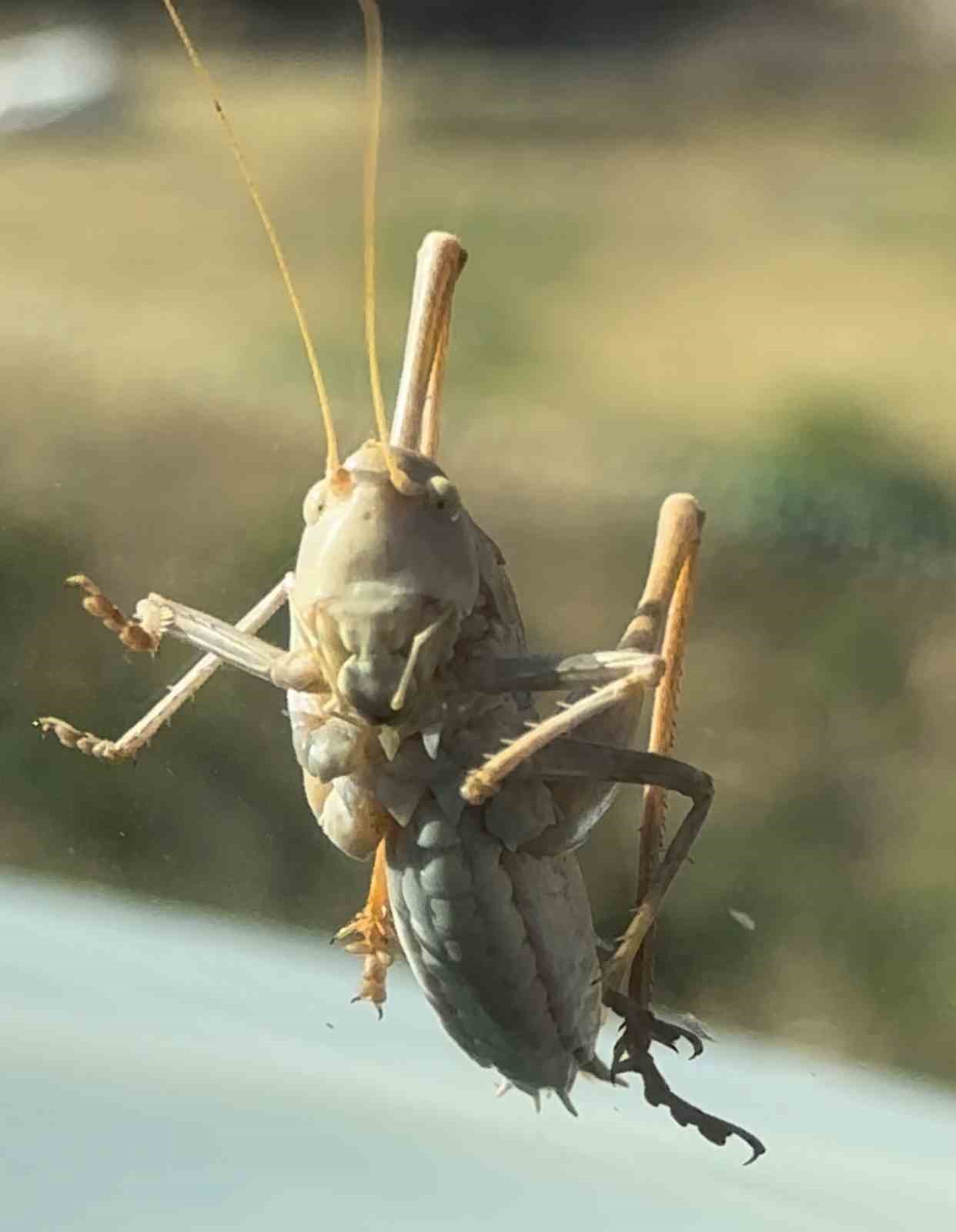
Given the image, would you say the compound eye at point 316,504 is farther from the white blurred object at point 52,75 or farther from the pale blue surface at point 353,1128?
the white blurred object at point 52,75

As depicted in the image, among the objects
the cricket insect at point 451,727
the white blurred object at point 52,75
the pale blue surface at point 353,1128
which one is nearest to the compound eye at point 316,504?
the cricket insect at point 451,727

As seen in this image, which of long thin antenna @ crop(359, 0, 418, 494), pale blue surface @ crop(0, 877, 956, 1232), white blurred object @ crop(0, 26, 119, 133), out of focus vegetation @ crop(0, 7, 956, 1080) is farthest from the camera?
white blurred object @ crop(0, 26, 119, 133)

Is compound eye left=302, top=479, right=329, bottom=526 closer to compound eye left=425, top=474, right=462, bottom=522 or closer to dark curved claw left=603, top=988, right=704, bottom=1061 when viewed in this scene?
compound eye left=425, top=474, right=462, bottom=522

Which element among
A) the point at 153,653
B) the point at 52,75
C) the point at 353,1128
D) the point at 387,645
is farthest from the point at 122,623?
the point at 52,75

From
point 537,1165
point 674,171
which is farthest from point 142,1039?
point 674,171

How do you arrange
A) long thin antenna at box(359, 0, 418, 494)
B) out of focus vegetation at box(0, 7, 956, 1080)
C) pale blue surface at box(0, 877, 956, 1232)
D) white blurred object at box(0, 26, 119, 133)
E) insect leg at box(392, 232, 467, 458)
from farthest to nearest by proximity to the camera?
white blurred object at box(0, 26, 119, 133) < out of focus vegetation at box(0, 7, 956, 1080) < pale blue surface at box(0, 877, 956, 1232) < insect leg at box(392, 232, 467, 458) < long thin antenna at box(359, 0, 418, 494)

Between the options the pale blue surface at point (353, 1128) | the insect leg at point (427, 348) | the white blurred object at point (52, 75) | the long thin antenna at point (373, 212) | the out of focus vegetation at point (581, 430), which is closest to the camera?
the long thin antenna at point (373, 212)

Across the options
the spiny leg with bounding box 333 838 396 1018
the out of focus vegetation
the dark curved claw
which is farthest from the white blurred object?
the dark curved claw
